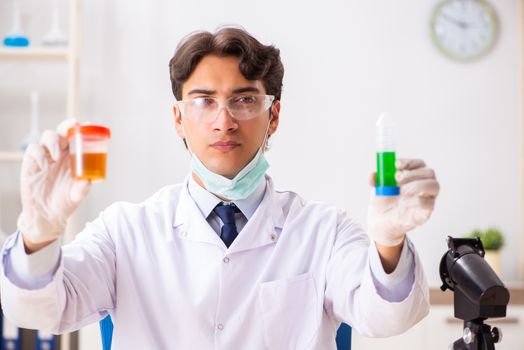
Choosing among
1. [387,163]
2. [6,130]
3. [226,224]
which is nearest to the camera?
[387,163]

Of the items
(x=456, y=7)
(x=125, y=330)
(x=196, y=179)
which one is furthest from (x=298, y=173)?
(x=125, y=330)

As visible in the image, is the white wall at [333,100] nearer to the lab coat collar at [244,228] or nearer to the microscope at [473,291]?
the lab coat collar at [244,228]

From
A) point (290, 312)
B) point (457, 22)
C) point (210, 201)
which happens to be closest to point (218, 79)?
point (210, 201)

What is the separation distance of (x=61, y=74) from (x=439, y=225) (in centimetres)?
198

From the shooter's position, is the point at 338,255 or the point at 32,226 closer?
the point at 32,226

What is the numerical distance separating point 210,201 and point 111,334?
37cm

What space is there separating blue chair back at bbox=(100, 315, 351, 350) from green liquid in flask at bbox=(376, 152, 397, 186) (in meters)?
0.59

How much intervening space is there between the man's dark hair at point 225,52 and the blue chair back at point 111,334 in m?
0.57

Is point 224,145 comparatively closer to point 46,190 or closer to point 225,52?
point 225,52

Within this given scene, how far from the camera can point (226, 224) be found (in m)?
1.59

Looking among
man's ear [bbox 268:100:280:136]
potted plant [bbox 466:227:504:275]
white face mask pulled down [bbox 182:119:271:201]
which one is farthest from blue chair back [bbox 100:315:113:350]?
potted plant [bbox 466:227:504:275]

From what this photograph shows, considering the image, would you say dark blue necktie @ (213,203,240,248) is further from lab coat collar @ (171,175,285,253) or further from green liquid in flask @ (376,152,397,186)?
green liquid in flask @ (376,152,397,186)

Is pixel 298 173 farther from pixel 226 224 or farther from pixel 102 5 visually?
pixel 226 224

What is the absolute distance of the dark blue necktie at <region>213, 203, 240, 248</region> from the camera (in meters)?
1.56
